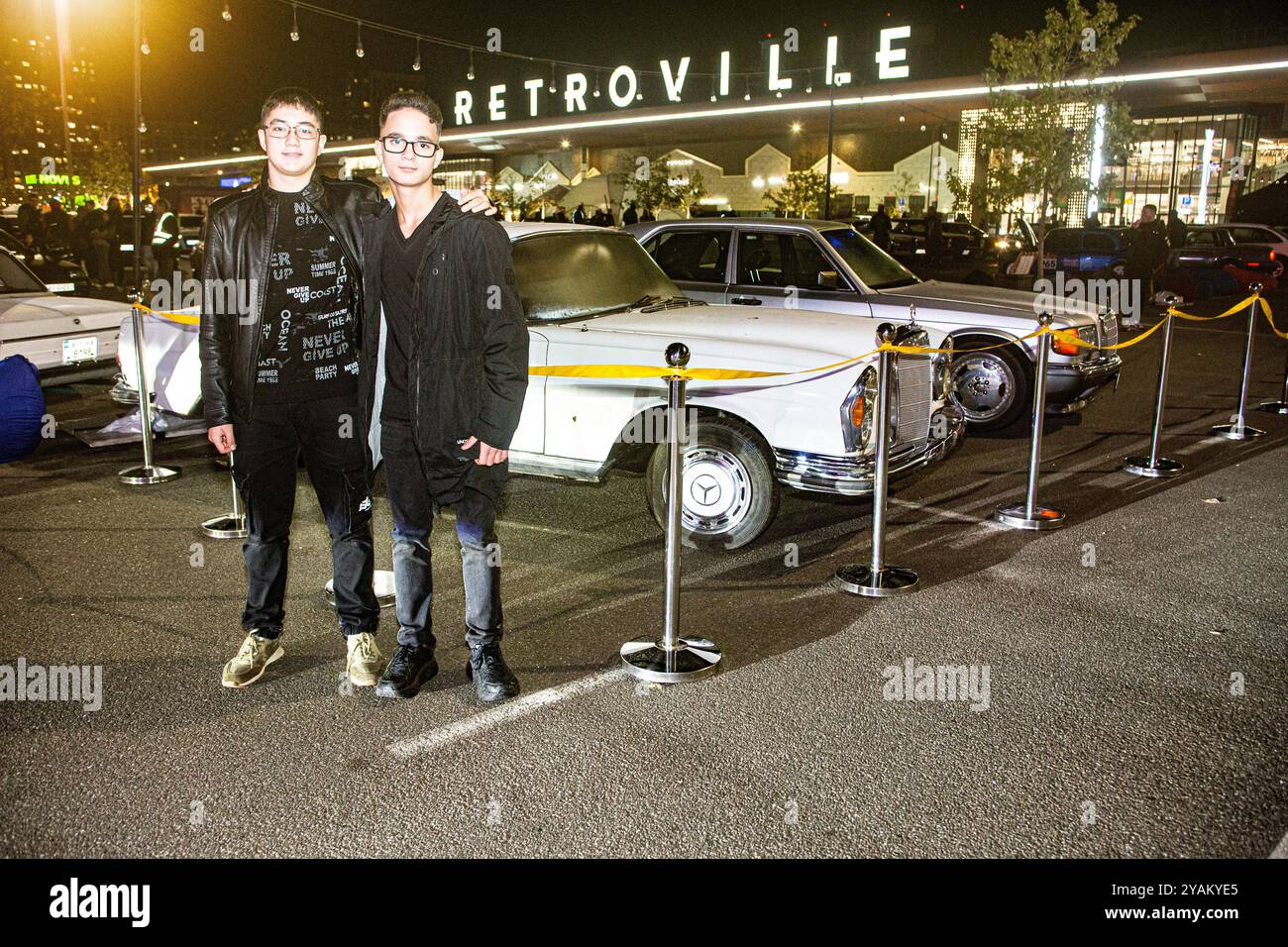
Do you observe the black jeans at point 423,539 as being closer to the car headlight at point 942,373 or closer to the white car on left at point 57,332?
the car headlight at point 942,373

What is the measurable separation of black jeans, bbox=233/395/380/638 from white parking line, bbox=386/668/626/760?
66 cm

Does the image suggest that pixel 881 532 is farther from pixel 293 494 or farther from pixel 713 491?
pixel 293 494

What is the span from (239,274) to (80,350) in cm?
665

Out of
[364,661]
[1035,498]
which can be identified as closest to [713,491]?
[1035,498]

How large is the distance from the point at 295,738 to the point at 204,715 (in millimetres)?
464

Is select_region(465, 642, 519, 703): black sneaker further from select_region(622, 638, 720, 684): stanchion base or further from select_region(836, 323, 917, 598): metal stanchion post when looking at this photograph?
select_region(836, 323, 917, 598): metal stanchion post

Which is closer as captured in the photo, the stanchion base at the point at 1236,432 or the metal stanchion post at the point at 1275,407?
the stanchion base at the point at 1236,432

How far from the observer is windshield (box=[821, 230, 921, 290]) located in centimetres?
927

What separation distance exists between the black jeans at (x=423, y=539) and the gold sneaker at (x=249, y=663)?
640 millimetres

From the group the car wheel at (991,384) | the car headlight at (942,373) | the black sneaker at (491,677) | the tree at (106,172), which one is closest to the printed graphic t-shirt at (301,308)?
the black sneaker at (491,677)

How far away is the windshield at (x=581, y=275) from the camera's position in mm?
6328

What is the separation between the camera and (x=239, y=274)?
392 cm

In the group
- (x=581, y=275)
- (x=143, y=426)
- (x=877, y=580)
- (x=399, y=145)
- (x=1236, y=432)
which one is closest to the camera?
(x=399, y=145)
